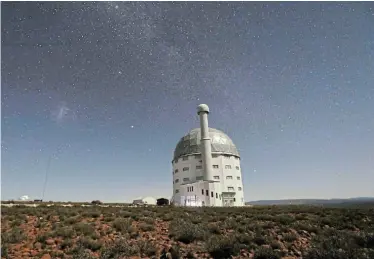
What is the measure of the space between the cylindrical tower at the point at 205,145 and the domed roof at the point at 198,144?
286cm

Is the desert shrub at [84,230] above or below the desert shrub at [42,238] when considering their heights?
above

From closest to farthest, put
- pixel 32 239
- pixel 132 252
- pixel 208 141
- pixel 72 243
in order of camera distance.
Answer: pixel 132 252, pixel 72 243, pixel 32 239, pixel 208 141

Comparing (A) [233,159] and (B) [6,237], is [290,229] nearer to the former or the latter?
(B) [6,237]

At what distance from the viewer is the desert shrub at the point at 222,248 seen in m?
8.66

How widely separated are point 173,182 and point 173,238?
47.6 meters

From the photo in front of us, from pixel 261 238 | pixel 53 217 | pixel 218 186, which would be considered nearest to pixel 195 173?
pixel 218 186

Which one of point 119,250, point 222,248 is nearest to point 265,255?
point 222,248

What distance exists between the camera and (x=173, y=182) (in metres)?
57.7

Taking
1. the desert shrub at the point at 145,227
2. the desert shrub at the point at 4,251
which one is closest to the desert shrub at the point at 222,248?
the desert shrub at the point at 145,227

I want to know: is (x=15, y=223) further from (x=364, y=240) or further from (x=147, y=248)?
(x=364, y=240)

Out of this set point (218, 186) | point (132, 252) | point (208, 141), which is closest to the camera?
point (132, 252)

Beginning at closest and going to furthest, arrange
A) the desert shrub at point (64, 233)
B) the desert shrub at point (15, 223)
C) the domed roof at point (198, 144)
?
1. the desert shrub at point (64, 233)
2. the desert shrub at point (15, 223)
3. the domed roof at point (198, 144)

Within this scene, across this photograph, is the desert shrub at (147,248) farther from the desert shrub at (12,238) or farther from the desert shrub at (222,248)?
the desert shrub at (12,238)

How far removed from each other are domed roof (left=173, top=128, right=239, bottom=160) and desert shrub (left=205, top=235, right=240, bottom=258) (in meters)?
45.4
